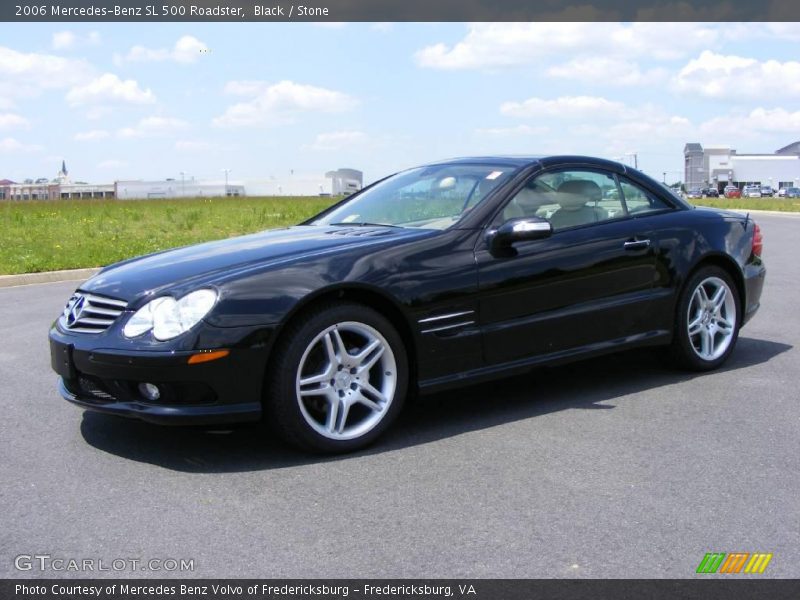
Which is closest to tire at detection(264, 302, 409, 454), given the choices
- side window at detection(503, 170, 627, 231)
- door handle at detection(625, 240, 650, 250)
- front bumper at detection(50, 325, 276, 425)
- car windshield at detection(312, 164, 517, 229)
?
front bumper at detection(50, 325, 276, 425)

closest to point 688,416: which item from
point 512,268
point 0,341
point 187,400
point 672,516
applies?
point 512,268

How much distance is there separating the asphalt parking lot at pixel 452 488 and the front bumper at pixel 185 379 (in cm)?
27

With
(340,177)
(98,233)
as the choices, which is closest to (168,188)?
(340,177)

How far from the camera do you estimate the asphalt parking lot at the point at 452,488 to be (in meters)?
3.39

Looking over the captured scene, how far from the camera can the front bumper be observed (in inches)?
168

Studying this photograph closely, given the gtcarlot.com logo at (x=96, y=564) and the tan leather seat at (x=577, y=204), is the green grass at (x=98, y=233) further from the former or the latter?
the gtcarlot.com logo at (x=96, y=564)

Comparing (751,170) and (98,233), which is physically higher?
(751,170)

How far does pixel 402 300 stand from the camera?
189 inches

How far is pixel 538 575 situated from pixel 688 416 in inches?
93.4

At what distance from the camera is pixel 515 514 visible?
3771 millimetres

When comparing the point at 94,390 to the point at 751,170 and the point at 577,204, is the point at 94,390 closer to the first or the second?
the point at 577,204

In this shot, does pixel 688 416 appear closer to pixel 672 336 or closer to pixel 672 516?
pixel 672 336

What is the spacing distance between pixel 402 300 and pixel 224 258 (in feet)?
3.03

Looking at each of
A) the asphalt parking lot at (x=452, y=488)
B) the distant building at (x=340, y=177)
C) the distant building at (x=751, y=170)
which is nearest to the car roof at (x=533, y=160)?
the asphalt parking lot at (x=452, y=488)
